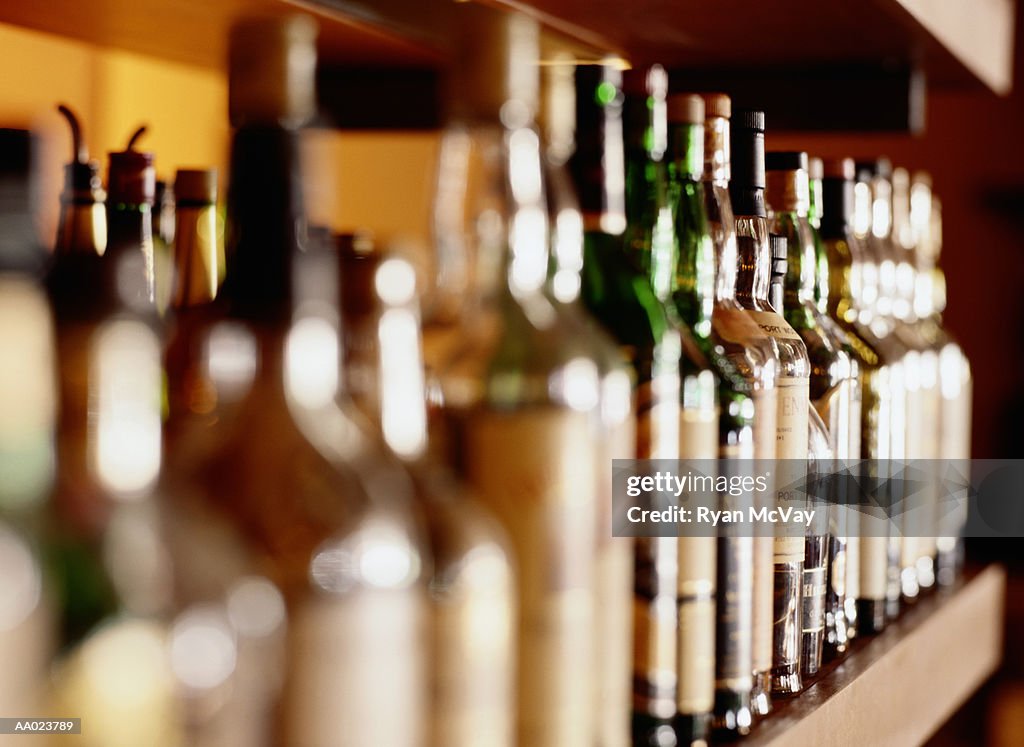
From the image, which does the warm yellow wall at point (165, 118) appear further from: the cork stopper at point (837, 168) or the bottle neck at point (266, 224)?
the bottle neck at point (266, 224)

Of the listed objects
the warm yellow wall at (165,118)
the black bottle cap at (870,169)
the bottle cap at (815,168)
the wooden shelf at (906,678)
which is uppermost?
the warm yellow wall at (165,118)

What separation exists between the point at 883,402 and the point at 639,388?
492 millimetres

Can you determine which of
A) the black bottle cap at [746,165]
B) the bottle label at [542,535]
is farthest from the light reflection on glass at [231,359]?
the black bottle cap at [746,165]

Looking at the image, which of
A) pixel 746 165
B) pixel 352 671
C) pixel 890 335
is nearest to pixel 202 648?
pixel 352 671

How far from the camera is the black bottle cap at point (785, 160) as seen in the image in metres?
0.83

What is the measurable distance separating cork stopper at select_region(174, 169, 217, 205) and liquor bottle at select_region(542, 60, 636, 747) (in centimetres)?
20

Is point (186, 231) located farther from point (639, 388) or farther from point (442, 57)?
point (442, 57)

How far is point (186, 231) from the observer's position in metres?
0.62

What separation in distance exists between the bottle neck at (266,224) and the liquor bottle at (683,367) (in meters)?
0.23

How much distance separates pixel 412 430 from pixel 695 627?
0.68ft

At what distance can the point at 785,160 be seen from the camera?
841 mm

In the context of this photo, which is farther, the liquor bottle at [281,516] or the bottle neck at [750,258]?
the bottle neck at [750,258]

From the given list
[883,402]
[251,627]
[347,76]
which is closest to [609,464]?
[251,627]

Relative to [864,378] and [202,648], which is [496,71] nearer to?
[202,648]
